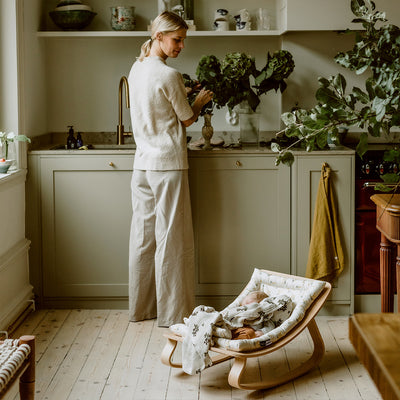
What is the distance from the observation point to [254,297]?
134 inches

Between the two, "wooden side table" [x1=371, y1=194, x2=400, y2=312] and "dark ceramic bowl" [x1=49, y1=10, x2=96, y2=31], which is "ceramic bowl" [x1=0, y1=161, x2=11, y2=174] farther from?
"wooden side table" [x1=371, y1=194, x2=400, y2=312]

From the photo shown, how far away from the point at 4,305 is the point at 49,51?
5.60ft

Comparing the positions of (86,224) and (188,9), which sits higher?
(188,9)

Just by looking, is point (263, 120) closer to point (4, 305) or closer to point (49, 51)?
point (49, 51)

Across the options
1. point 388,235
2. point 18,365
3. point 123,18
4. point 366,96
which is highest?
point 123,18

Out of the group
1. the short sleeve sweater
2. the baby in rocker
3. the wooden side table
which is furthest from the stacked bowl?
→ the wooden side table

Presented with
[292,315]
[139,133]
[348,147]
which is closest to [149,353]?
[292,315]

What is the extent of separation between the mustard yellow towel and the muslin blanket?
726 mm

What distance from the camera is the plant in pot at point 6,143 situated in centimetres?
386

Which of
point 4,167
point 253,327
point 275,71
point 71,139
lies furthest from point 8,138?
point 253,327

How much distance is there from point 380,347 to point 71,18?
3457 mm

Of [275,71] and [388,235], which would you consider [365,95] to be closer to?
[388,235]

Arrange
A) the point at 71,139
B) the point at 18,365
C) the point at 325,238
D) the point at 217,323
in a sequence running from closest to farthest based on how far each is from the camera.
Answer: the point at 18,365
the point at 217,323
the point at 325,238
the point at 71,139

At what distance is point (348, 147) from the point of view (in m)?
4.33
